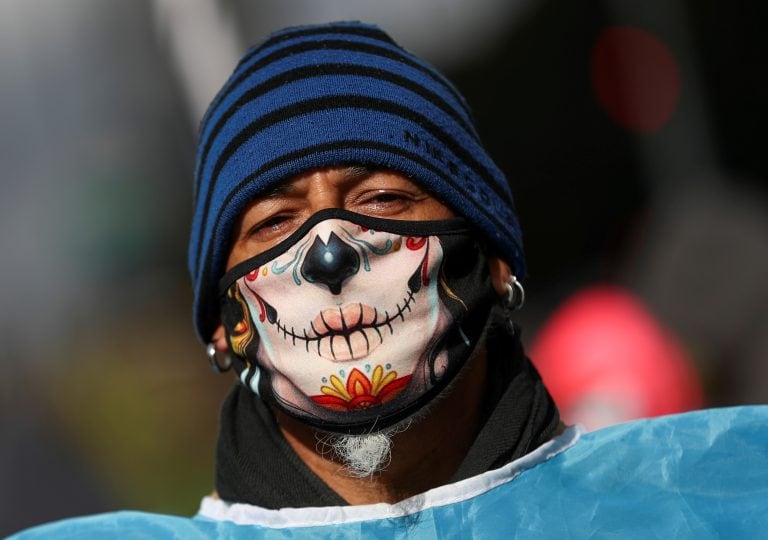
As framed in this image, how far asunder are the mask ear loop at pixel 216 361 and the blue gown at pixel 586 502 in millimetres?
411

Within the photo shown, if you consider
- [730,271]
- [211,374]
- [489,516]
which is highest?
[489,516]

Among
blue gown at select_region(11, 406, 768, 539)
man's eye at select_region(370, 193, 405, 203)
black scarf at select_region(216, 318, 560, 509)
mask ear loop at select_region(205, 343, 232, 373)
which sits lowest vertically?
blue gown at select_region(11, 406, 768, 539)

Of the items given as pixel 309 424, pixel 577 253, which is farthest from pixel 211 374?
pixel 309 424

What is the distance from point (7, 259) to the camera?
7.32 meters

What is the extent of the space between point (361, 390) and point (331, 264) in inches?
11.0

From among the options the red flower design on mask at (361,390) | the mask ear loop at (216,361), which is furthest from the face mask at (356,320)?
the mask ear loop at (216,361)

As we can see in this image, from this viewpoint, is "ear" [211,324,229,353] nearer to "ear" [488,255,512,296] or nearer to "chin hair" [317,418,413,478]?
"chin hair" [317,418,413,478]

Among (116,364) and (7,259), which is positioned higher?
(7,259)

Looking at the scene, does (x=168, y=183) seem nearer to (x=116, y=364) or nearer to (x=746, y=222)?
(x=116, y=364)

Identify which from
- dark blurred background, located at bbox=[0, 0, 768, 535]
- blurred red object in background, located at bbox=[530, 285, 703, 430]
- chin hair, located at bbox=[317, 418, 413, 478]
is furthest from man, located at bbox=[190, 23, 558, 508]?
dark blurred background, located at bbox=[0, 0, 768, 535]

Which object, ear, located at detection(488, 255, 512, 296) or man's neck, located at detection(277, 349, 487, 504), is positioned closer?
man's neck, located at detection(277, 349, 487, 504)

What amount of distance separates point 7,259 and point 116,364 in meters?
1.14

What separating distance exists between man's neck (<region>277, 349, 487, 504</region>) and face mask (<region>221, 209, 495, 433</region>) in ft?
0.30

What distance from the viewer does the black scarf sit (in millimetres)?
2287
